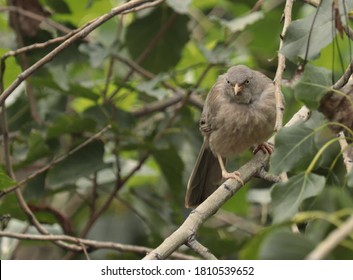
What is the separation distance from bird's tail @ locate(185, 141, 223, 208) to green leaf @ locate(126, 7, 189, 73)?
0.87m

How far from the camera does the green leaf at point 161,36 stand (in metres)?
5.53

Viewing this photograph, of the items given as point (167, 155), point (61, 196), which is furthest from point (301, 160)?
point (61, 196)

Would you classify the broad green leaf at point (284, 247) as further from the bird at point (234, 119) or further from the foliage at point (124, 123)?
the bird at point (234, 119)

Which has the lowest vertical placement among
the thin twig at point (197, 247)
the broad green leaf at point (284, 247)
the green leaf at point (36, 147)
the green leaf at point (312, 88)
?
the broad green leaf at point (284, 247)

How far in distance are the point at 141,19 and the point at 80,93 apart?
93 cm

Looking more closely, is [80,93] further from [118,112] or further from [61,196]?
[61,196]

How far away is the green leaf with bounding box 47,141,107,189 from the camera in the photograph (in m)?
4.76

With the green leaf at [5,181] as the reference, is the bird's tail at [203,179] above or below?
above

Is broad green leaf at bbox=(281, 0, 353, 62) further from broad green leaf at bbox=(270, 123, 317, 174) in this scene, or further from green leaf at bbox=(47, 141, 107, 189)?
green leaf at bbox=(47, 141, 107, 189)

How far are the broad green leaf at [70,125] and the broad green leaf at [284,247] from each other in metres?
3.16

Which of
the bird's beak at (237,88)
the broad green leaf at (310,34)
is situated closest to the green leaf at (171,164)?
the bird's beak at (237,88)

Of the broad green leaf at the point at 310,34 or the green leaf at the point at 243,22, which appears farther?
the green leaf at the point at 243,22

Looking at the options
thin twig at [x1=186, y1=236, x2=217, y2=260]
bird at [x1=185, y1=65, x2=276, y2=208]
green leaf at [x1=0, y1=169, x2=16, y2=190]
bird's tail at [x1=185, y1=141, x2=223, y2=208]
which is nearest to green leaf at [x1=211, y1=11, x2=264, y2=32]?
bird at [x1=185, y1=65, x2=276, y2=208]
